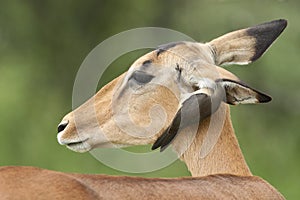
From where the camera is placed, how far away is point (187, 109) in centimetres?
531

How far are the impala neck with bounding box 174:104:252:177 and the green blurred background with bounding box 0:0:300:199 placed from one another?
14.8 feet

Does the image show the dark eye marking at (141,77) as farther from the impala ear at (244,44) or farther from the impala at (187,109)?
the impala ear at (244,44)

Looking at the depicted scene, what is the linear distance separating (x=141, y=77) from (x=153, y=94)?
0.35ft

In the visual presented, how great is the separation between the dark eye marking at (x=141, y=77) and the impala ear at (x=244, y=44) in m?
0.39

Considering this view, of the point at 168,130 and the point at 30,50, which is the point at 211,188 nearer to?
the point at 168,130

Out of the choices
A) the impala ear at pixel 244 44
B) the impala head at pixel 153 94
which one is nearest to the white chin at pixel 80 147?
the impala head at pixel 153 94

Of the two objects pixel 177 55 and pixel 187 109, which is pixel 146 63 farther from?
pixel 187 109

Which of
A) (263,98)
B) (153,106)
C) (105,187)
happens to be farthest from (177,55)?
(105,187)

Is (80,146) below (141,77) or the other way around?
below

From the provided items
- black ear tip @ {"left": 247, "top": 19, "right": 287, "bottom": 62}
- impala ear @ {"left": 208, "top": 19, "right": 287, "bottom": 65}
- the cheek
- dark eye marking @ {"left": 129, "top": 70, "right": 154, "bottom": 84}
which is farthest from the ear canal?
black ear tip @ {"left": 247, "top": 19, "right": 287, "bottom": 62}

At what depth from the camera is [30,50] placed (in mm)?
13789

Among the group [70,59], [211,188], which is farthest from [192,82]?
[70,59]

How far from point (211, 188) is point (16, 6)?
9772 mm

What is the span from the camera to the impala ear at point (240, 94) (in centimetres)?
537
